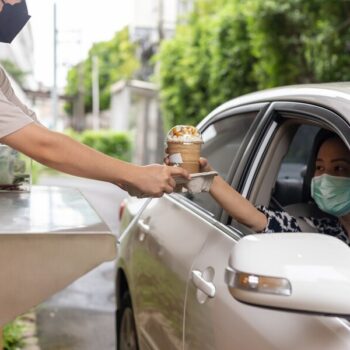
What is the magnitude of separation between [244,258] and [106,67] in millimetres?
45128

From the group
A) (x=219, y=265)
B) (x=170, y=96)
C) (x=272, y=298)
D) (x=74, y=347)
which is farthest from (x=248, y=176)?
(x=170, y=96)

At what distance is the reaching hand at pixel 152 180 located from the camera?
209cm

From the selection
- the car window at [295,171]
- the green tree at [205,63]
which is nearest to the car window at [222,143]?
the car window at [295,171]

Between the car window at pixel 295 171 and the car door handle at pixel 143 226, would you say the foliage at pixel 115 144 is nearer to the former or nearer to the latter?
the car window at pixel 295 171

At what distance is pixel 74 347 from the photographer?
16.3 feet

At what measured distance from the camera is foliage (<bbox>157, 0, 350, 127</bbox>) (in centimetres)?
920

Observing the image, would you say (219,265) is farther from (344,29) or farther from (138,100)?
(138,100)

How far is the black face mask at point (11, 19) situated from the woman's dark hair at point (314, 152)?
49.6 inches

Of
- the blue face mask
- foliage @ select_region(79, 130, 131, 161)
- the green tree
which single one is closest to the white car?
the blue face mask

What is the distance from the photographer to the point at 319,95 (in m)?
2.37

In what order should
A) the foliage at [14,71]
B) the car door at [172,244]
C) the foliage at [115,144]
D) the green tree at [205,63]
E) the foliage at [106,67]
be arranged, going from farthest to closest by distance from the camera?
the foliage at [106,67]
the foliage at [115,144]
the foliage at [14,71]
the green tree at [205,63]
the car door at [172,244]

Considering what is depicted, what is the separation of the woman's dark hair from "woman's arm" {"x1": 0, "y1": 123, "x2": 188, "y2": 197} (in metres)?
0.86

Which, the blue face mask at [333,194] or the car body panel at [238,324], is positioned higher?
the blue face mask at [333,194]

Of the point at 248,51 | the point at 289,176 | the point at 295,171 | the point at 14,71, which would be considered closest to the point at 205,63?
the point at 248,51
